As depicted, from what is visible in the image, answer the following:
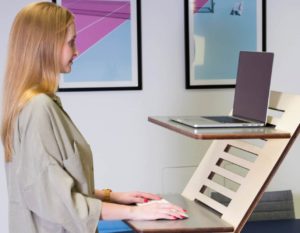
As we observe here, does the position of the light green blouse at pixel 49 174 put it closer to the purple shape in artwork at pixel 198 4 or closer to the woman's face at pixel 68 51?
the woman's face at pixel 68 51

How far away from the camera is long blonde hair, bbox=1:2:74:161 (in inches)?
66.6

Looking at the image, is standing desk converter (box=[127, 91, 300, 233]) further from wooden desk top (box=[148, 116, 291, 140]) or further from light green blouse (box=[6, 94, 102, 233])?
light green blouse (box=[6, 94, 102, 233])

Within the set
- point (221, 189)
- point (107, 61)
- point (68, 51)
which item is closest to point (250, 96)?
point (221, 189)

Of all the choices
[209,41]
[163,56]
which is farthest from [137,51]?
[209,41]

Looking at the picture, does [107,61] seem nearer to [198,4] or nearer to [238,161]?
[198,4]

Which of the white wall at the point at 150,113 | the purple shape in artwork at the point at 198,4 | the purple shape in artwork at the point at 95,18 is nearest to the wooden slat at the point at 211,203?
the white wall at the point at 150,113

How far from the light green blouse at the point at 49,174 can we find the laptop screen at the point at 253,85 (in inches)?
23.2

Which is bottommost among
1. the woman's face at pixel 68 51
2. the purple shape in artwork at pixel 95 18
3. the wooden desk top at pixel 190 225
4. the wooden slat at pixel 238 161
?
the wooden desk top at pixel 190 225

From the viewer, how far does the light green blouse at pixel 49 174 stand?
164cm

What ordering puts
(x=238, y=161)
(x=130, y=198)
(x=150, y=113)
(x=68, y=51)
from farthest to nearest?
(x=150, y=113) → (x=130, y=198) → (x=238, y=161) → (x=68, y=51)

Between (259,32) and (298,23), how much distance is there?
29cm

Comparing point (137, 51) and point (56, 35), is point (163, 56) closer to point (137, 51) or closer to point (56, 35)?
point (137, 51)

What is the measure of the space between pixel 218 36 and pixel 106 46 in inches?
26.4

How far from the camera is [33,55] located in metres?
1.69
